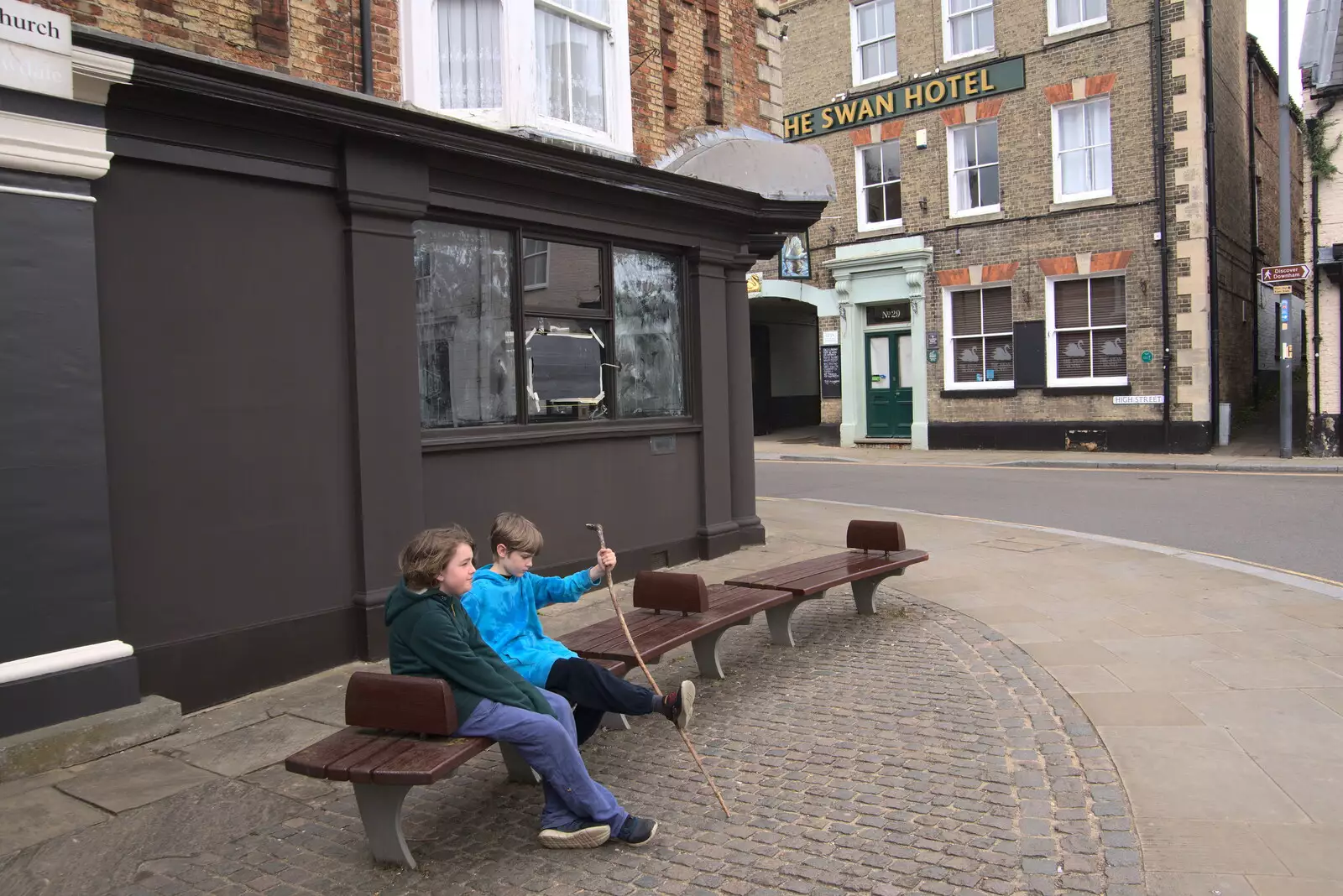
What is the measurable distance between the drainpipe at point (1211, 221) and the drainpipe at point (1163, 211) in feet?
2.57

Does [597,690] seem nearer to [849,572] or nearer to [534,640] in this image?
[534,640]

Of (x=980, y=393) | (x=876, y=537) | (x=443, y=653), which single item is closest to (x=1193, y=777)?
(x=443, y=653)

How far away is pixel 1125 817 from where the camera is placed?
3854 millimetres

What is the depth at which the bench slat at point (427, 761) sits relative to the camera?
3.32 metres

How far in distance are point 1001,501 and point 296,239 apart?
1020 cm

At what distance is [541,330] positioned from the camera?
801 centimetres

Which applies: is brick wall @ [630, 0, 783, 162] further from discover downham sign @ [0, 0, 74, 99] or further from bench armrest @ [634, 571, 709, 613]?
discover downham sign @ [0, 0, 74, 99]

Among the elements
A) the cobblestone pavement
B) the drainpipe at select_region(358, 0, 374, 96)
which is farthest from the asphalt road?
the drainpipe at select_region(358, 0, 374, 96)

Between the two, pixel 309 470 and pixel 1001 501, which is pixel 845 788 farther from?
pixel 1001 501

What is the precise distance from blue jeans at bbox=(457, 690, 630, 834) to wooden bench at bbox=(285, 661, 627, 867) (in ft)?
0.24

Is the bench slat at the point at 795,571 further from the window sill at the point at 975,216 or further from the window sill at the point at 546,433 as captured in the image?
the window sill at the point at 975,216

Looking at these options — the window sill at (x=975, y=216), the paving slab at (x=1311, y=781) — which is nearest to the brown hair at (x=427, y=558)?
the paving slab at (x=1311, y=781)

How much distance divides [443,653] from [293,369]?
2986mm

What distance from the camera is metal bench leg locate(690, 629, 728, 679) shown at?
5797mm
